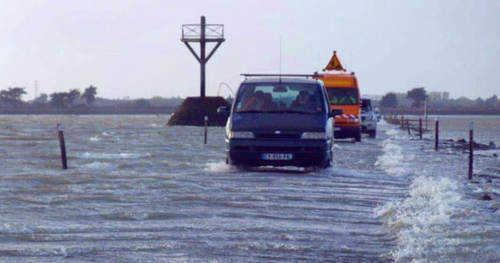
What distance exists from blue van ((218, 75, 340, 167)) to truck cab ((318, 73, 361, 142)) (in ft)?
61.8

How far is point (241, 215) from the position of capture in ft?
45.0

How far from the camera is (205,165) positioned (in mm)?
25375

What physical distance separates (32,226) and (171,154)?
63.4 feet

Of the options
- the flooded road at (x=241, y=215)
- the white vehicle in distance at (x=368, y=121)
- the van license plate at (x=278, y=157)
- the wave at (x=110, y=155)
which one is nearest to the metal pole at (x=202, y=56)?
the white vehicle in distance at (x=368, y=121)

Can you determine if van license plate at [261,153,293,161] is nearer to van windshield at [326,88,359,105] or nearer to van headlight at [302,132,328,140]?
van headlight at [302,132,328,140]

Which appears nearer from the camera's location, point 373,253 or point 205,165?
point 373,253

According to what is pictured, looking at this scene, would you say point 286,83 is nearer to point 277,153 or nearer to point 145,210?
point 277,153

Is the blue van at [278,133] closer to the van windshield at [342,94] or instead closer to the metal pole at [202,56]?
the van windshield at [342,94]

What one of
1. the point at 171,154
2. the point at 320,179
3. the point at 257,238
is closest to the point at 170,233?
the point at 257,238

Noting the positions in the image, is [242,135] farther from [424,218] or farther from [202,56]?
[202,56]

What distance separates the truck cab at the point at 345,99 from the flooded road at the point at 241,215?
17935 millimetres

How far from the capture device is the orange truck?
41844 mm

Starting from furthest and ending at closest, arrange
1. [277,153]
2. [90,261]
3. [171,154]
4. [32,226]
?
[171,154]
[277,153]
[32,226]
[90,261]

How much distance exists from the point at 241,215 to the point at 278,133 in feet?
28.0
